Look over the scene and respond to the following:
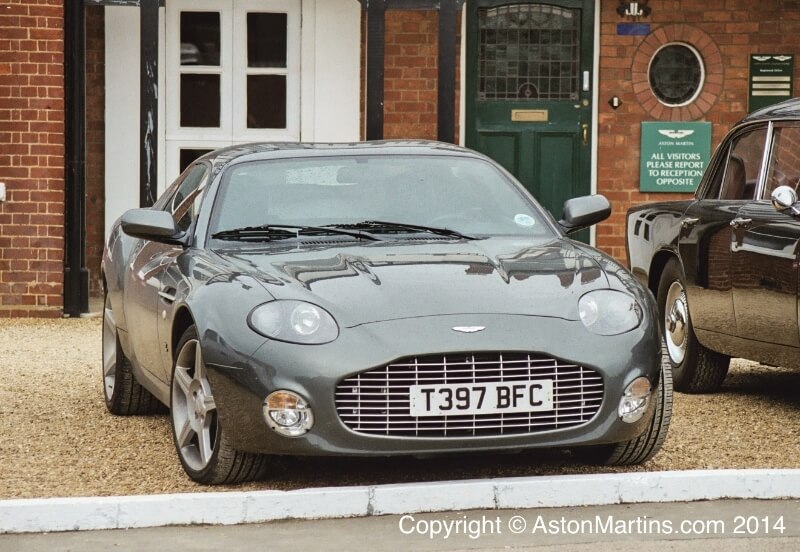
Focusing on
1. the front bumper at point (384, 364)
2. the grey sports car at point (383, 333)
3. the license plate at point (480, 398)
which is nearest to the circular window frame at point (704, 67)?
the grey sports car at point (383, 333)

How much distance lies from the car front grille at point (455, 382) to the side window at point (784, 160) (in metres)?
2.60

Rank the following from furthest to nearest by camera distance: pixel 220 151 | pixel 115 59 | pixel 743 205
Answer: pixel 115 59 < pixel 743 205 < pixel 220 151

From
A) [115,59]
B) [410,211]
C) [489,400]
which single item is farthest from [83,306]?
[489,400]

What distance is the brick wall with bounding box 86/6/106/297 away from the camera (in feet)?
47.1

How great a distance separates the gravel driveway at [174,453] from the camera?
6.12 m

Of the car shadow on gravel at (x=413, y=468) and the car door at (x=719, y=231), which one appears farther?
the car door at (x=719, y=231)

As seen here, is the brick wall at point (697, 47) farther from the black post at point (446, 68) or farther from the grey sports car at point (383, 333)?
the grey sports car at point (383, 333)

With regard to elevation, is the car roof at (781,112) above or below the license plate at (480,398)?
above

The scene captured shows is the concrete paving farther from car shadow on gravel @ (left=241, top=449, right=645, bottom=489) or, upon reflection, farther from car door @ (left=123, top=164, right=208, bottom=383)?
car door @ (left=123, top=164, right=208, bottom=383)

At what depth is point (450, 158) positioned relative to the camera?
722cm

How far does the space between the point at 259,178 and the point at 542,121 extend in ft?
26.7

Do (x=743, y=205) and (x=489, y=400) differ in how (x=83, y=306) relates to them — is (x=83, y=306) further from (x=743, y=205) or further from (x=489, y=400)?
(x=489, y=400)

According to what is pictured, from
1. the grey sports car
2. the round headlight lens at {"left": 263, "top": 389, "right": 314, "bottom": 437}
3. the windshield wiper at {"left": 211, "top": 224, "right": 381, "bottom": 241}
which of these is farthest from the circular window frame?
the round headlight lens at {"left": 263, "top": 389, "right": 314, "bottom": 437}

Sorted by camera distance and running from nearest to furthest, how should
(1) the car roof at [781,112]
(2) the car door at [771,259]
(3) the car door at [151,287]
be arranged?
(3) the car door at [151,287] < (2) the car door at [771,259] < (1) the car roof at [781,112]
